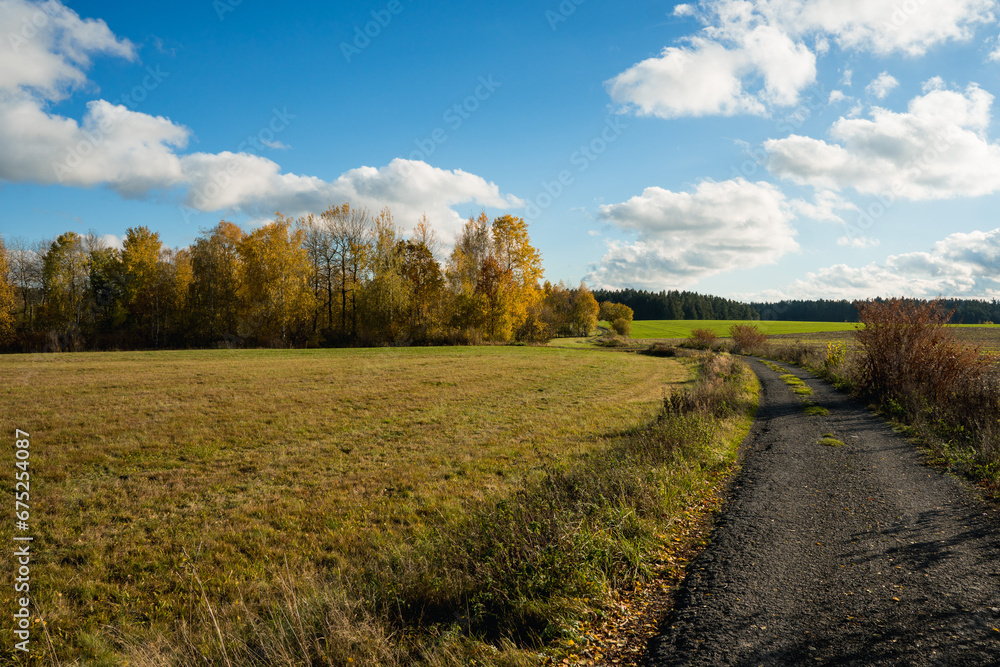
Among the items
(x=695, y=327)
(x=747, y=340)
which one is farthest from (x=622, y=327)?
(x=695, y=327)

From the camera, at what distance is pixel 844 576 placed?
557cm

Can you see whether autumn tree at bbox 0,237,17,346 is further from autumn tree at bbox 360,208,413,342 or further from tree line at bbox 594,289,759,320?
tree line at bbox 594,289,759,320

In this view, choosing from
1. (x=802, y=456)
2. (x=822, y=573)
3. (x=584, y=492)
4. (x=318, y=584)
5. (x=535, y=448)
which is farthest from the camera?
(x=535, y=448)

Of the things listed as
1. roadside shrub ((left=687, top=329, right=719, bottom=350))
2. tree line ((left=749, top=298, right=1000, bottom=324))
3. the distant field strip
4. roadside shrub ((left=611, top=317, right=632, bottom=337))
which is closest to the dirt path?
roadside shrub ((left=687, top=329, right=719, bottom=350))

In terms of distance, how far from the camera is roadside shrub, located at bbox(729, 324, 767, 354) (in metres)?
56.3

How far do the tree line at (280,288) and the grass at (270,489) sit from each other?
2542 cm

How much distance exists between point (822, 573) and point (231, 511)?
31.5ft

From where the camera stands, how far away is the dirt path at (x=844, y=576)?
4.34m

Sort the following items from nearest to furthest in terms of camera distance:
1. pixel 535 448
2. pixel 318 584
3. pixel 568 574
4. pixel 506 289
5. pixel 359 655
Answer: pixel 359 655 < pixel 568 574 < pixel 318 584 < pixel 535 448 < pixel 506 289

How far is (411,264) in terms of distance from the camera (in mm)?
53000

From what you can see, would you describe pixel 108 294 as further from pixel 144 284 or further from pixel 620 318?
pixel 620 318

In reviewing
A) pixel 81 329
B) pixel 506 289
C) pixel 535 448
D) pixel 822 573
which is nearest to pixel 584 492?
pixel 822 573

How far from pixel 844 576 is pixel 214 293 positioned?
2278 inches

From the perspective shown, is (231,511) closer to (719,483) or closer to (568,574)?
(568,574)
